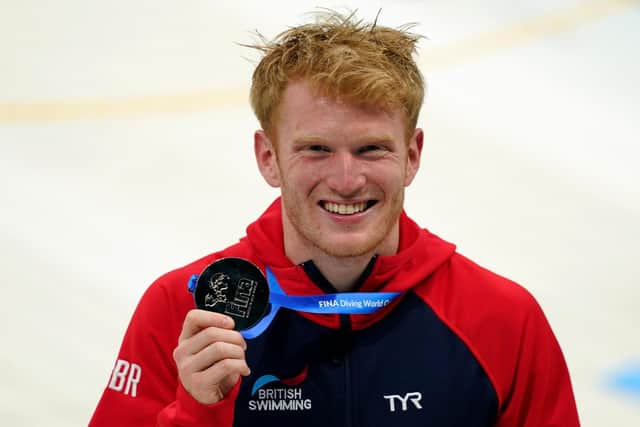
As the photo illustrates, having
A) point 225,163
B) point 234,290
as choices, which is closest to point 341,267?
point 234,290

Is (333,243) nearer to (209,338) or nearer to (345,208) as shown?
(345,208)

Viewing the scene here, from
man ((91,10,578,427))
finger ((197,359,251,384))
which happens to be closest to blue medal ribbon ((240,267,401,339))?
man ((91,10,578,427))

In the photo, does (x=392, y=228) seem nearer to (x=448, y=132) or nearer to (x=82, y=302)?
(x=82, y=302)

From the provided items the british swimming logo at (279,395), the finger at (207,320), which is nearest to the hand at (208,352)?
the finger at (207,320)

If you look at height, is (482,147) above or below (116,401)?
above

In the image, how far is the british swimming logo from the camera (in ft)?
7.60

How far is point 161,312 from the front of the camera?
7.68 ft

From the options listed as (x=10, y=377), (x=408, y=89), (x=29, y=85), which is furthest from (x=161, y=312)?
(x=29, y=85)

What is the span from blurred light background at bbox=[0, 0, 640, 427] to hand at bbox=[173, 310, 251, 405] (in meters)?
2.00

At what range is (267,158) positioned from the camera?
8.04 feet

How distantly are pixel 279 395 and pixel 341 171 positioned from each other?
0.50 m

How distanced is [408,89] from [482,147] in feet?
12.9

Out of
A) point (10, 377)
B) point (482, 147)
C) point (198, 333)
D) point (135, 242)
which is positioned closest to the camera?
point (198, 333)

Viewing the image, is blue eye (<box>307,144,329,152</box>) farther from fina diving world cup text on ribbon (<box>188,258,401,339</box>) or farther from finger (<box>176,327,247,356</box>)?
finger (<box>176,327,247,356</box>)
